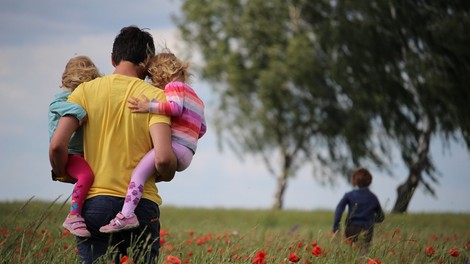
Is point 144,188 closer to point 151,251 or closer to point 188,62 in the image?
point 151,251

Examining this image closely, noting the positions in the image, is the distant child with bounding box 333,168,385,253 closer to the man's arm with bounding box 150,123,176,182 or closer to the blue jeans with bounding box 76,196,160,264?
the blue jeans with bounding box 76,196,160,264

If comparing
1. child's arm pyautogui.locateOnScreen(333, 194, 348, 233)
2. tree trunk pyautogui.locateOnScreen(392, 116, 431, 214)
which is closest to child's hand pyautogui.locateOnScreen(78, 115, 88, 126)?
child's arm pyautogui.locateOnScreen(333, 194, 348, 233)

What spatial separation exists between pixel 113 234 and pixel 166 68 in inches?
41.3

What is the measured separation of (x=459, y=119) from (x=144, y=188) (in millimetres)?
16770

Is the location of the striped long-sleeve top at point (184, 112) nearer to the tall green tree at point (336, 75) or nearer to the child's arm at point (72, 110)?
the child's arm at point (72, 110)

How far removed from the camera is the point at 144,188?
405 centimetres

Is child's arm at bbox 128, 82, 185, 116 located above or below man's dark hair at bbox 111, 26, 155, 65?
below

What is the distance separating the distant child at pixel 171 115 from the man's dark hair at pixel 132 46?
101 millimetres

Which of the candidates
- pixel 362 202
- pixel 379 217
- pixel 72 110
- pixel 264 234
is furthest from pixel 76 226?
pixel 362 202

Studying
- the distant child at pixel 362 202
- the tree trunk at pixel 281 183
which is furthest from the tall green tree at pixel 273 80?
the distant child at pixel 362 202

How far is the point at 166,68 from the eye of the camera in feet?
13.9

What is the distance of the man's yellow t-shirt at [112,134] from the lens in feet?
13.1

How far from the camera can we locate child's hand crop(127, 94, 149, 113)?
3973 millimetres

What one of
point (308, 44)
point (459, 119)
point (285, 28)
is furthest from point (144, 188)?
point (285, 28)
